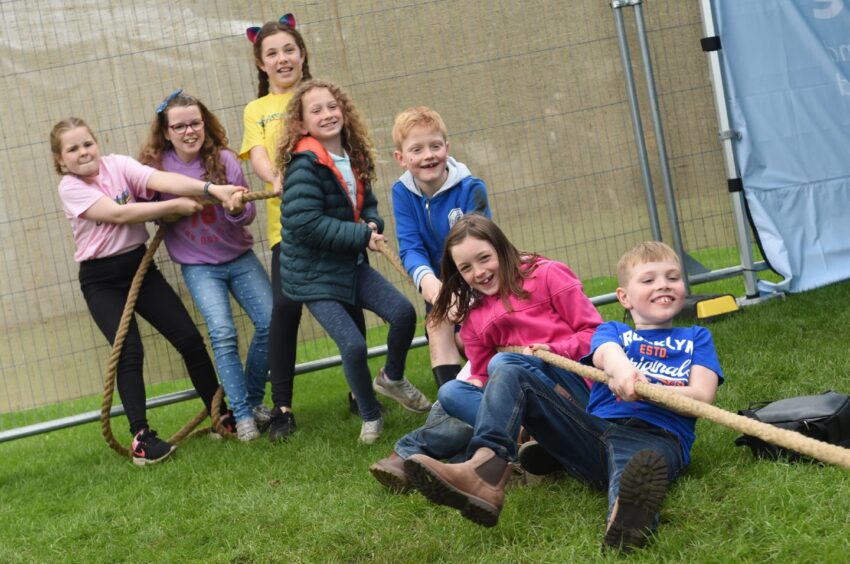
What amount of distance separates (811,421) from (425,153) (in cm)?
191

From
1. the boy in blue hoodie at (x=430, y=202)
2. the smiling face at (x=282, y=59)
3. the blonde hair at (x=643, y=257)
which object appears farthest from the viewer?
the smiling face at (x=282, y=59)

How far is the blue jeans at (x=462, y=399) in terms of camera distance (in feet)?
12.5

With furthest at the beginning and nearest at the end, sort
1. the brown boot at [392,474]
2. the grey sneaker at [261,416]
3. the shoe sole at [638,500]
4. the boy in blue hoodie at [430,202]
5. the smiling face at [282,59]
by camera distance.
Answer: the grey sneaker at [261,416] → the smiling face at [282,59] → the boy in blue hoodie at [430,202] → the brown boot at [392,474] → the shoe sole at [638,500]

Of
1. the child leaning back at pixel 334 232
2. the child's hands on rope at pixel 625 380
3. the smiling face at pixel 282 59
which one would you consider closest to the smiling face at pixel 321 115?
the child leaning back at pixel 334 232

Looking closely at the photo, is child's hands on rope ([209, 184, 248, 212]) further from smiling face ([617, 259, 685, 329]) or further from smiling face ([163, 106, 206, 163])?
smiling face ([617, 259, 685, 329])

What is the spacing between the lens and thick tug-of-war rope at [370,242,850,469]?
264 centimetres

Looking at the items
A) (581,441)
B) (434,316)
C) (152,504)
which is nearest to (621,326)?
(581,441)

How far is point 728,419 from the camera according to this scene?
9.38ft

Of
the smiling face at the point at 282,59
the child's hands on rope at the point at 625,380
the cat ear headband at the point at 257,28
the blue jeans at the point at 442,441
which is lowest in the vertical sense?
the blue jeans at the point at 442,441

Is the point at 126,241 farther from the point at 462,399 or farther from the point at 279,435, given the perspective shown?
the point at 462,399

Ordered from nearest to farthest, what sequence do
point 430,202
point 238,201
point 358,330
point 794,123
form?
point 430,202 → point 358,330 → point 238,201 → point 794,123

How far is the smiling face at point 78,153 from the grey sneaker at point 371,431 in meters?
1.85

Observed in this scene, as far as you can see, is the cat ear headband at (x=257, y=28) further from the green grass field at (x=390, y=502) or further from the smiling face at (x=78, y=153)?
the green grass field at (x=390, y=502)

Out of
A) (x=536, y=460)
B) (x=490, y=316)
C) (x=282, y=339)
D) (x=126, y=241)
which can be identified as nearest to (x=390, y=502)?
(x=536, y=460)
